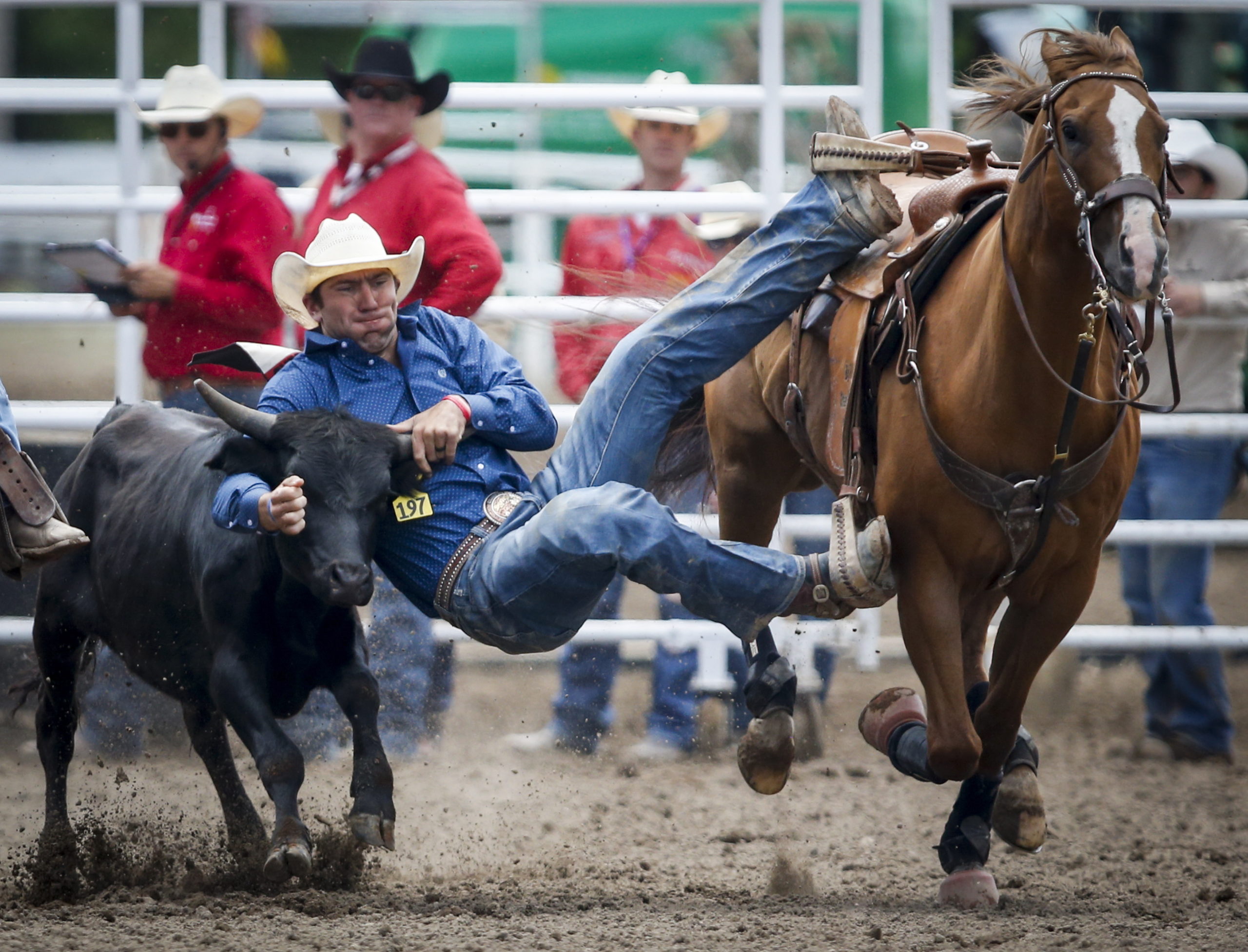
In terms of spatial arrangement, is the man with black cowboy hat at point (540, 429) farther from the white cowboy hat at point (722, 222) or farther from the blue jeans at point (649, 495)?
the white cowboy hat at point (722, 222)

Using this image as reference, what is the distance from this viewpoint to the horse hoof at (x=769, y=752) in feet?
13.1

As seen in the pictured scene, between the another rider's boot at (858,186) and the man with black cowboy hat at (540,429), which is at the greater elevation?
the another rider's boot at (858,186)

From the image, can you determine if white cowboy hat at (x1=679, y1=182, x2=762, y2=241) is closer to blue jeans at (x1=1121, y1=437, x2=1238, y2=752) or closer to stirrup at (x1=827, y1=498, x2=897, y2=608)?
blue jeans at (x1=1121, y1=437, x2=1238, y2=752)

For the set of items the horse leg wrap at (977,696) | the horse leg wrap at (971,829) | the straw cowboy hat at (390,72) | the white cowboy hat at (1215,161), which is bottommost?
the horse leg wrap at (971,829)

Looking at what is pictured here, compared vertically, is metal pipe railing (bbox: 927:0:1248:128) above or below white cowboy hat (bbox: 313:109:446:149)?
above

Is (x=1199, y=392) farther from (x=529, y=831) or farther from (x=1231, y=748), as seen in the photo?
(x=529, y=831)

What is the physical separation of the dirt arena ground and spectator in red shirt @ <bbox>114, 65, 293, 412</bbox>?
1.45 meters

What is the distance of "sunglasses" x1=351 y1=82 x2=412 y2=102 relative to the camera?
197 inches

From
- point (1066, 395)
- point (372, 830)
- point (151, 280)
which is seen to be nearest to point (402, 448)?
point (372, 830)

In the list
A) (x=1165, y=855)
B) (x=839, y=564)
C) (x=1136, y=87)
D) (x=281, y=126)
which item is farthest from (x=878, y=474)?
(x=281, y=126)

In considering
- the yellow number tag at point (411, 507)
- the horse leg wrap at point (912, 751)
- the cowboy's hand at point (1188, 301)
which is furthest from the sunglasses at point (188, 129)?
the cowboy's hand at point (1188, 301)

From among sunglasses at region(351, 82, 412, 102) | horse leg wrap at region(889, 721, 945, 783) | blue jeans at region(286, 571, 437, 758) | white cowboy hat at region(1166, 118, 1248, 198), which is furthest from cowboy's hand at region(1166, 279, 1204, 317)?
blue jeans at region(286, 571, 437, 758)

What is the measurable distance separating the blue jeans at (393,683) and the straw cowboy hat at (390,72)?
1686 mm

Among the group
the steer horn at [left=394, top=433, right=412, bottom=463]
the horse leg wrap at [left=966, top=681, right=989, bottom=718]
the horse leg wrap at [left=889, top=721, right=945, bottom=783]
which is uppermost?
the steer horn at [left=394, top=433, right=412, bottom=463]
